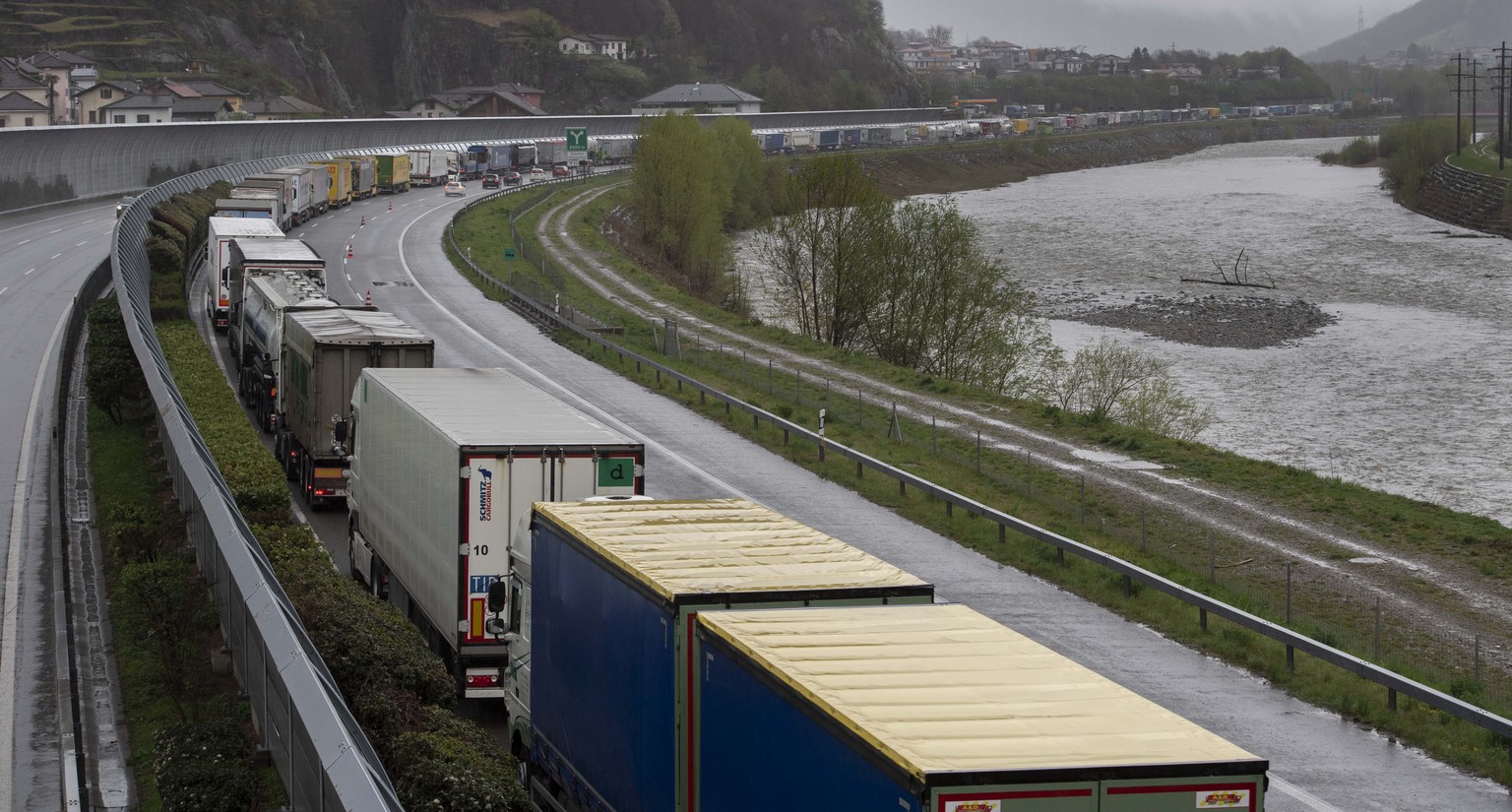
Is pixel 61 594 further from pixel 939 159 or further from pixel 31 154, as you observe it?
pixel 939 159

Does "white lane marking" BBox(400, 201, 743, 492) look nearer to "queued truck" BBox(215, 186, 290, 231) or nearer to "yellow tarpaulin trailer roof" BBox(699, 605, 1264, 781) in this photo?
"queued truck" BBox(215, 186, 290, 231)

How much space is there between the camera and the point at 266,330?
36250 millimetres

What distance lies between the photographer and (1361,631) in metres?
24.0

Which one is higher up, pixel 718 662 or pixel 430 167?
pixel 430 167

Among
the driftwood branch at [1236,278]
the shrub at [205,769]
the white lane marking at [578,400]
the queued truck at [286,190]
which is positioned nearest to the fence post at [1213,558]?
the white lane marking at [578,400]

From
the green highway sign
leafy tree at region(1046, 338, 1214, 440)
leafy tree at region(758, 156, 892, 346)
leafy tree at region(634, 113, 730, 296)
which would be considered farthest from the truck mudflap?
leafy tree at region(634, 113, 730, 296)

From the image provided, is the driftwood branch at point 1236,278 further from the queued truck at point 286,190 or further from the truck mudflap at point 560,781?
the truck mudflap at point 560,781

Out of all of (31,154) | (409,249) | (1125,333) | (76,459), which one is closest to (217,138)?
(31,154)

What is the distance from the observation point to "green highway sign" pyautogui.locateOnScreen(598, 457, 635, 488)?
58.9 feet

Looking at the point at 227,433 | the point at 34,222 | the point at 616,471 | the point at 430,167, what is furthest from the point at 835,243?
the point at 430,167

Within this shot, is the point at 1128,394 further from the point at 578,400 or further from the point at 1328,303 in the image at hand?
the point at 1328,303

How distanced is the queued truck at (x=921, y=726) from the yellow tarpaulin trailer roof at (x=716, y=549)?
1.86 ft

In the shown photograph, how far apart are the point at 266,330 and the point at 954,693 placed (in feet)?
98.3

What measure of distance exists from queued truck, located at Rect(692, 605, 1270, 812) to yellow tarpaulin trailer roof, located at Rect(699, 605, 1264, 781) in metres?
0.01
